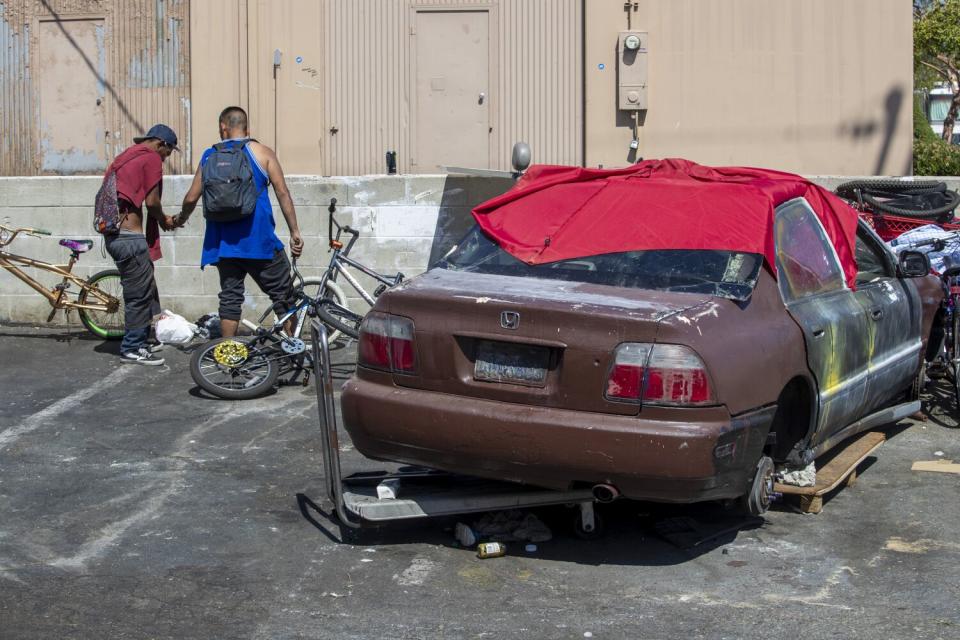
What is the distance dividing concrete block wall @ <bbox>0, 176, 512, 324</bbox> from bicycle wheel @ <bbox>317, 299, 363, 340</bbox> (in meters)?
1.40

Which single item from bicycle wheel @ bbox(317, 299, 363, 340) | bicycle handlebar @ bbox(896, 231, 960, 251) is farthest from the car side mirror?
bicycle wheel @ bbox(317, 299, 363, 340)

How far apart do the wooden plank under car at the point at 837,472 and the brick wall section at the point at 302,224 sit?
4387mm

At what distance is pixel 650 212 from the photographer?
19.8ft

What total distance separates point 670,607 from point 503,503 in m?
0.93

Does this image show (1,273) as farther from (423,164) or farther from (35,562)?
(35,562)

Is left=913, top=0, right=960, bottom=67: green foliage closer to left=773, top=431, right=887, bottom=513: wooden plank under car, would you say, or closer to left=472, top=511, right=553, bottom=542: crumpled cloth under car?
left=773, top=431, right=887, bottom=513: wooden plank under car

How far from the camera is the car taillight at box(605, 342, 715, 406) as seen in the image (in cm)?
491

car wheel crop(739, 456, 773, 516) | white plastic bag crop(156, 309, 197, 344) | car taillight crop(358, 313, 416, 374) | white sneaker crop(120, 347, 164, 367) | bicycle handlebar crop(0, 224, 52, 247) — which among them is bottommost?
car wheel crop(739, 456, 773, 516)

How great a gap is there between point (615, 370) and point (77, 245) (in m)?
6.99

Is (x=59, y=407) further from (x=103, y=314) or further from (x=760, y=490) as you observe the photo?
(x=760, y=490)

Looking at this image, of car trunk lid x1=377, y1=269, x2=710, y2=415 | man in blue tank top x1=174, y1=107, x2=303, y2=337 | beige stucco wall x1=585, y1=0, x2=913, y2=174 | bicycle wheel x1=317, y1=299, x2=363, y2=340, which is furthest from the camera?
beige stucco wall x1=585, y1=0, x2=913, y2=174

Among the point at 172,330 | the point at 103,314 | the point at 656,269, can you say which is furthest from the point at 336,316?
the point at 656,269

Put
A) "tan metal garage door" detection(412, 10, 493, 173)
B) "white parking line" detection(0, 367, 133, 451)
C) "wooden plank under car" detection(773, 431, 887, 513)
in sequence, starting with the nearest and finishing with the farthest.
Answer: "wooden plank under car" detection(773, 431, 887, 513)
"white parking line" detection(0, 367, 133, 451)
"tan metal garage door" detection(412, 10, 493, 173)

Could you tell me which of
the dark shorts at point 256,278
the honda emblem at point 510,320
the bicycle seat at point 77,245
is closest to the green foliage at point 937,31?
the bicycle seat at point 77,245
